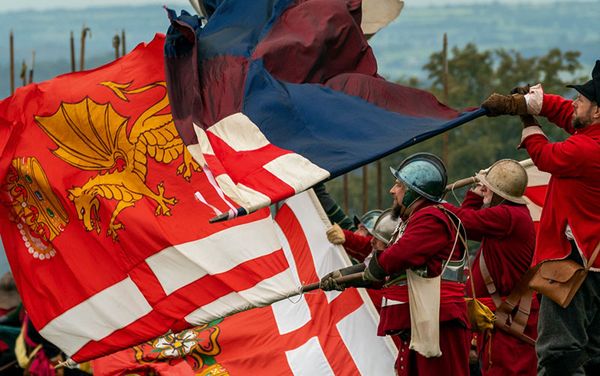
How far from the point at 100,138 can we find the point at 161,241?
3.50 feet

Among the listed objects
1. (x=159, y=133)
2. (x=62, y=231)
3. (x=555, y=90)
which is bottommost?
(x=555, y=90)

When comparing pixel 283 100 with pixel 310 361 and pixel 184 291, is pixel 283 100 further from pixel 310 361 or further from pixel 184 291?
pixel 310 361

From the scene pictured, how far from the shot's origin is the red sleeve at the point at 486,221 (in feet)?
37.9

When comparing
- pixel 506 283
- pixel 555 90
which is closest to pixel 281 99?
pixel 506 283

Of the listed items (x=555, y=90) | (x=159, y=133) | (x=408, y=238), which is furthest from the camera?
(x=555, y=90)

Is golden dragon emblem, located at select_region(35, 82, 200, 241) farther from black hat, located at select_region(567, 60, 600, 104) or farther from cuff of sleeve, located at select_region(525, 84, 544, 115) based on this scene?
black hat, located at select_region(567, 60, 600, 104)

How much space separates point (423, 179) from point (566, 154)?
1.12m

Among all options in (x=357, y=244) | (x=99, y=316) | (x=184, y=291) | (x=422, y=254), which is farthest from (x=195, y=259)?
(x=422, y=254)

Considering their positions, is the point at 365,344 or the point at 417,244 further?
the point at 365,344

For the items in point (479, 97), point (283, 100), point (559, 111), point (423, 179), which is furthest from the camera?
point (479, 97)

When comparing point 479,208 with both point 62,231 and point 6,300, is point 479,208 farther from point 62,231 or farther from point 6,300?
point 6,300

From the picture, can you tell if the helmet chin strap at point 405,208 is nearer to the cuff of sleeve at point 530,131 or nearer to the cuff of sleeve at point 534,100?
the cuff of sleeve at point 530,131

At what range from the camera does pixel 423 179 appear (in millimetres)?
10938

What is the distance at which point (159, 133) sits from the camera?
13.0 meters
